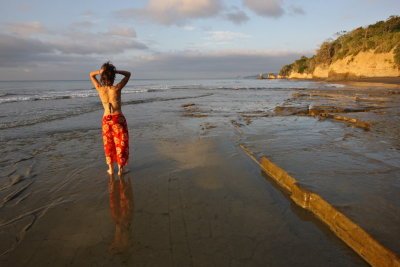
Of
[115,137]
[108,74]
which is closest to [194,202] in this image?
[115,137]

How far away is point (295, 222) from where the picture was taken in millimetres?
2660

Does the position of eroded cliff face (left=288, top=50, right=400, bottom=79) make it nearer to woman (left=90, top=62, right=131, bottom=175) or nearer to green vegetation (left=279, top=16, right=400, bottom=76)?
green vegetation (left=279, top=16, right=400, bottom=76)

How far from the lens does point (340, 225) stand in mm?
2459

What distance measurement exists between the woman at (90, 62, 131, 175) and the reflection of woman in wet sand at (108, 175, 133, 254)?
405 mm

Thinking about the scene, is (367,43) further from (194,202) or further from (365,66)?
(194,202)

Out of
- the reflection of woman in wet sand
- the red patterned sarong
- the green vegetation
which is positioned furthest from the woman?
the green vegetation

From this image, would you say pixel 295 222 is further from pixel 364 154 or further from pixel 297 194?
pixel 364 154

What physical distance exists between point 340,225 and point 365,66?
4928 cm

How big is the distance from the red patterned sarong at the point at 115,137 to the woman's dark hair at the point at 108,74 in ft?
1.90

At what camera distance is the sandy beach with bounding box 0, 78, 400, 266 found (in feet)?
7.39

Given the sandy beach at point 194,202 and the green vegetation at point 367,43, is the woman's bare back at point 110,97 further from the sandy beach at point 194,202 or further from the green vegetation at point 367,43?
the green vegetation at point 367,43

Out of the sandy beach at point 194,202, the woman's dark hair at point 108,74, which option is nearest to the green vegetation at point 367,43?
the sandy beach at point 194,202

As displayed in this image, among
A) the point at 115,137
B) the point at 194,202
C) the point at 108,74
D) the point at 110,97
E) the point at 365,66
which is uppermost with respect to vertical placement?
the point at 365,66

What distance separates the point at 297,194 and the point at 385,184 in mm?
1312
